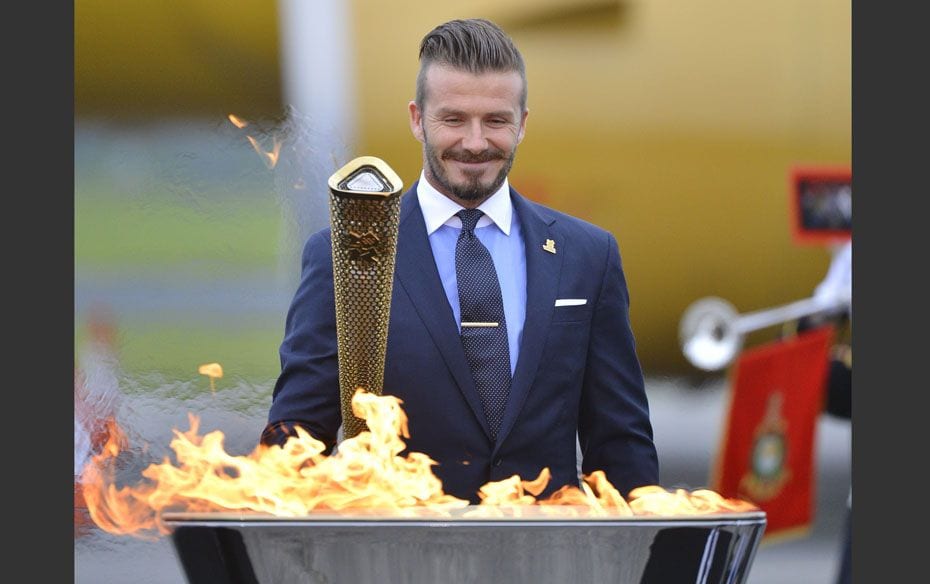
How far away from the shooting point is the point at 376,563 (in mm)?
1897

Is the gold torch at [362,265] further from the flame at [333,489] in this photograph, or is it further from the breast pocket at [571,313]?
the breast pocket at [571,313]

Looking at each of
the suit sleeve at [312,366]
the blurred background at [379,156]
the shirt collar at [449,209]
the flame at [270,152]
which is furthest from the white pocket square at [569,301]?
the flame at [270,152]

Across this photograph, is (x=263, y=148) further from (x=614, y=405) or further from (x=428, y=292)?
(x=614, y=405)

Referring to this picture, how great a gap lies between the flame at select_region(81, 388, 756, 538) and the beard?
412mm

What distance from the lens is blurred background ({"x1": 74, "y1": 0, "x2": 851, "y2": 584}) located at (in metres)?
3.42

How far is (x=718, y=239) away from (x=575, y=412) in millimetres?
1855

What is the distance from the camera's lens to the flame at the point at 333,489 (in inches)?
79.7

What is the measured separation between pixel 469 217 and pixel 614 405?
1.37 feet

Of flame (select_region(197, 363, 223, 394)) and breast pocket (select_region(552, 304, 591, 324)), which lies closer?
breast pocket (select_region(552, 304, 591, 324))

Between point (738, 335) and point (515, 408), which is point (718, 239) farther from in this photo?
point (515, 408)

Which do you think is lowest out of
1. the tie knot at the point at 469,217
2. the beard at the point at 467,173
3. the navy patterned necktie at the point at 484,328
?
the navy patterned necktie at the point at 484,328

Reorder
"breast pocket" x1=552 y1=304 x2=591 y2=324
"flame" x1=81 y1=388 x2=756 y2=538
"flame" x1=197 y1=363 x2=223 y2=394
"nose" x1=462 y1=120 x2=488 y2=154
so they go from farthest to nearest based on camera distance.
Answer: "flame" x1=197 y1=363 x2=223 y2=394 → "breast pocket" x1=552 y1=304 x2=591 y2=324 → "nose" x1=462 y1=120 x2=488 y2=154 → "flame" x1=81 y1=388 x2=756 y2=538

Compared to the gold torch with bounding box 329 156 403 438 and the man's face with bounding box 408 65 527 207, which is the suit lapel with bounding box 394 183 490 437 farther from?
the gold torch with bounding box 329 156 403 438

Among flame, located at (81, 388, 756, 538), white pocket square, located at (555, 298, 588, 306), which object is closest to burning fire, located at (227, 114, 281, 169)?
white pocket square, located at (555, 298, 588, 306)
